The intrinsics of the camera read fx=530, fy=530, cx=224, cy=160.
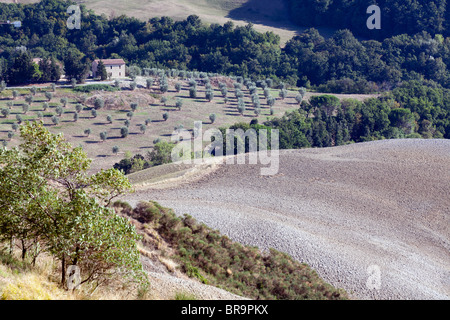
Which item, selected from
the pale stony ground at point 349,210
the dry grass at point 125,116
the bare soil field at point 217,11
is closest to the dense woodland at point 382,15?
the bare soil field at point 217,11

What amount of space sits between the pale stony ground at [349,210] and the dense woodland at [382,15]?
8299 centimetres

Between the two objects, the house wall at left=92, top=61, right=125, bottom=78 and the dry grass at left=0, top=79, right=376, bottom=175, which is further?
the house wall at left=92, top=61, right=125, bottom=78

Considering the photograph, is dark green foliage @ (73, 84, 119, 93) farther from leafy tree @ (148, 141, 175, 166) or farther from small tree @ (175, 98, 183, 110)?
leafy tree @ (148, 141, 175, 166)

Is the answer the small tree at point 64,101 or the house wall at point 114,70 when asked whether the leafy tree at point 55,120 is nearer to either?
the small tree at point 64,101

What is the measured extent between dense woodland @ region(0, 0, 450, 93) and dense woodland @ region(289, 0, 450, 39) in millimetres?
3626

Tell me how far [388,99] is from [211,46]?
4036 cm

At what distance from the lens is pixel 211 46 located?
100250 mm

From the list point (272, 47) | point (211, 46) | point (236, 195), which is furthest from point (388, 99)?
point (236, 195)

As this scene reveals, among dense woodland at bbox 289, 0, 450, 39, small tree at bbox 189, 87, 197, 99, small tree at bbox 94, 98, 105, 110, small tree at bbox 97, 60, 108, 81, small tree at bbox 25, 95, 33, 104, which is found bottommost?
small tree at bbox 94, 98, 105, 110

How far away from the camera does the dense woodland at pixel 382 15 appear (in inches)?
4338

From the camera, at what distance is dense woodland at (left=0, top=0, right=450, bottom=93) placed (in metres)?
92.9

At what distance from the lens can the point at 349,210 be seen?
27266 mm

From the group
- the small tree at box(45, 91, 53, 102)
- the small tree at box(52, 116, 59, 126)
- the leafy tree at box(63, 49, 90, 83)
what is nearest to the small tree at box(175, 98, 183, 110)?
the leafy tree at box(63, 49, 90, 83)

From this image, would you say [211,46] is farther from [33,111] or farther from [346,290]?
[346,290]
